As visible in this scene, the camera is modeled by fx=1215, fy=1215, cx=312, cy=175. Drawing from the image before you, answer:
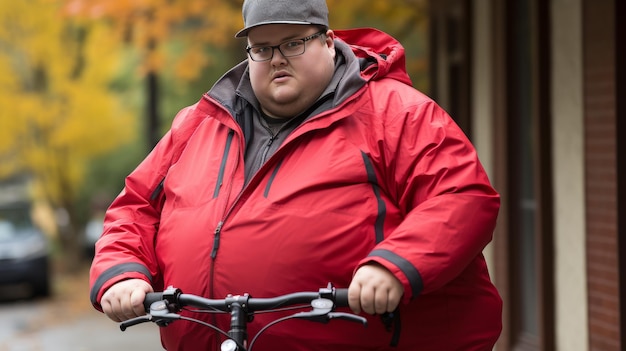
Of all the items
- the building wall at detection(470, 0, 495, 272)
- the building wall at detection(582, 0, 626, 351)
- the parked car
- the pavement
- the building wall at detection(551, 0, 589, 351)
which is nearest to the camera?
the building wall at detection(582, 0, 626, 351)

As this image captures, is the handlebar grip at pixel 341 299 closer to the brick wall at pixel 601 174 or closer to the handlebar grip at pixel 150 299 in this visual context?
the handlebar grip at pixel 150 299

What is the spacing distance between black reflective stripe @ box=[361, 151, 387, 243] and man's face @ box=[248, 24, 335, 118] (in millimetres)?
285

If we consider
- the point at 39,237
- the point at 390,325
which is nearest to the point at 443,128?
the point at 390,325

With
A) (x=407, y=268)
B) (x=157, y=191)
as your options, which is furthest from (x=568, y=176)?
(x=407, y=268)

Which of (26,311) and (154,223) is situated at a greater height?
(154,223)

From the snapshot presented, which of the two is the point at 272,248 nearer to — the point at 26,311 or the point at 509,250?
the point at 509,250

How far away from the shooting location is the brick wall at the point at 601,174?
7.03 metres

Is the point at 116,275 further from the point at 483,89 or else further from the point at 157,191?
the point at 483,89

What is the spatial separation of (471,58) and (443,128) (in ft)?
25.5

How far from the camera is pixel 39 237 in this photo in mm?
21969

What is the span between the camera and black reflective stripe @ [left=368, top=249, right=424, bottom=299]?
3.20m

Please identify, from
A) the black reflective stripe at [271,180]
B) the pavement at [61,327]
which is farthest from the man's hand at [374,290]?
the pavement at [61,327]

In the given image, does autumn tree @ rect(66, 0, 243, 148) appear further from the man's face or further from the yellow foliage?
the man's face

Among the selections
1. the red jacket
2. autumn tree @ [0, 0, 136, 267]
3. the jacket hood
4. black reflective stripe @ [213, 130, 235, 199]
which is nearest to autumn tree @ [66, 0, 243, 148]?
autumn tree @ [0, 0, 136, 267]
